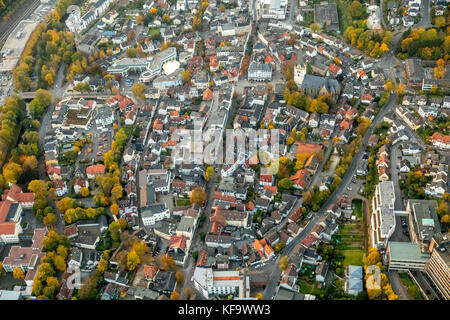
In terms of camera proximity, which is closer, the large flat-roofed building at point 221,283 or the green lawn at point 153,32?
the large flat-roofed building at point 221,283

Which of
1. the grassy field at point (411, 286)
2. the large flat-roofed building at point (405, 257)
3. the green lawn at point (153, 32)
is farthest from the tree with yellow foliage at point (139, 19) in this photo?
the grassy field at point (411, 286)

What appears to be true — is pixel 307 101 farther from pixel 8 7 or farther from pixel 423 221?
pixel 8 7

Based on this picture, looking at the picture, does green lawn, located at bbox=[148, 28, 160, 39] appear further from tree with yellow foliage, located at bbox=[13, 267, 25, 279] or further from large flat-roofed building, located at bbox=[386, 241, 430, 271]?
large flat-roofed building, located at bbox=[386, 241, 430, 271]

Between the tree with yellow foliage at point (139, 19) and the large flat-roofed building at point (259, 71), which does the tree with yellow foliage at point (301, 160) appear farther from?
the tree with yellow foliage at point (139, 19)

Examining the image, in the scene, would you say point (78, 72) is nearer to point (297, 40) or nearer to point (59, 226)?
point (59, 226)

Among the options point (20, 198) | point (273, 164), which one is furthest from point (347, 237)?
point (20, 198)

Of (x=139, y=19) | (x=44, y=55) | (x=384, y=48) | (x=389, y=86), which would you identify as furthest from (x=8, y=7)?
(x=389, y=86)

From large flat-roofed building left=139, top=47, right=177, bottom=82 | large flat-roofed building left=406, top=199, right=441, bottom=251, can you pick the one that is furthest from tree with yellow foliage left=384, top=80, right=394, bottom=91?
large flat-roofed building left=139, top=47, right=177, bottom=82
